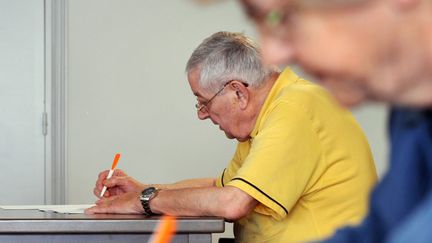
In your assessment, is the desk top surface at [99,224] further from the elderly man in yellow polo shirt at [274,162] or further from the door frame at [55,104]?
the door frame at [55,104]

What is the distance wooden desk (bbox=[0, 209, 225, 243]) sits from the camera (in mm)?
2455

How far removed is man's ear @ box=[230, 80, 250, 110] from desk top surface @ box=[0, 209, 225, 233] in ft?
1.57

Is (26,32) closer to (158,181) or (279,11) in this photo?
(158,181)

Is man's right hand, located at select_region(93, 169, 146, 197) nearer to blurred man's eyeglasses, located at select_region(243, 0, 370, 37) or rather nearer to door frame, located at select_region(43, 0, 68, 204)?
door frame, located at select_region(43, 0, 68, 204)

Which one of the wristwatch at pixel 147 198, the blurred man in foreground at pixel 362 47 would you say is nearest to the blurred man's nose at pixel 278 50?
the blurred man in foreground at pixel 362 47

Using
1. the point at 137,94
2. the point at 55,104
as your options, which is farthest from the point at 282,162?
the point at 55,104

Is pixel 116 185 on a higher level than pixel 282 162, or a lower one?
lower

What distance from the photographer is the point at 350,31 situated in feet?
2.33

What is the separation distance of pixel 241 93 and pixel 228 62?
10 centimetres

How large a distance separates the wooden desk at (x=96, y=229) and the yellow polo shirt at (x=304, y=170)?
150mm

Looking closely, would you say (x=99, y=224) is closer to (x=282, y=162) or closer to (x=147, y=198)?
(x=147, y=198)

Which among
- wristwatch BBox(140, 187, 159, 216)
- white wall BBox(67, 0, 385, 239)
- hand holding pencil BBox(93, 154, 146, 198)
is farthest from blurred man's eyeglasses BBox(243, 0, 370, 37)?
white wall BBox(67, 0, 385, 239)

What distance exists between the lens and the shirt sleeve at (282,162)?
240 cm

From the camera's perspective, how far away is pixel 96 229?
2.49 metres
